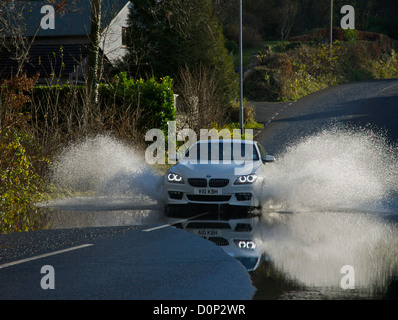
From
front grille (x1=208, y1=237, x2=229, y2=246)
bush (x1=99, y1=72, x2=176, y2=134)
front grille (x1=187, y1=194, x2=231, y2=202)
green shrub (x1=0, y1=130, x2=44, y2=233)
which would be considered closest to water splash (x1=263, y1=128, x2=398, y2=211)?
front grille (x1=187, y1=194, x2=231, y2=202)

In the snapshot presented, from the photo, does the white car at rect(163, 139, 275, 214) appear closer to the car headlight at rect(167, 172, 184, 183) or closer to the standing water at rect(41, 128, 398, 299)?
the car headlight at rect(167, 172, 184, 183)

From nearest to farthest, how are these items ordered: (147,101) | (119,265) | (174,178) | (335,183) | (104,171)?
(119,265) < (174,178) < (335,183) < (104,171) < (147,101)

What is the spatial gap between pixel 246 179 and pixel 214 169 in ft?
2.31

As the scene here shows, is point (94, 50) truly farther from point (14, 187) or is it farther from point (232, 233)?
point (232, 233)

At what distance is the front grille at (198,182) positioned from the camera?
1436cm

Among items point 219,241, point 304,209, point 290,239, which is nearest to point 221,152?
point 304,209

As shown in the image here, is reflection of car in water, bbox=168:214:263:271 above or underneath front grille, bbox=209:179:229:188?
underneath

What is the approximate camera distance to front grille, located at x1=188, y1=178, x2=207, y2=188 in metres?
14.4

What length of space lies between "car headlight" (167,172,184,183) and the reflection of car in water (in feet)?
3.02

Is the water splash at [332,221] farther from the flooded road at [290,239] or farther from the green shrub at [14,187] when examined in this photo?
the green shrub at [14,187]

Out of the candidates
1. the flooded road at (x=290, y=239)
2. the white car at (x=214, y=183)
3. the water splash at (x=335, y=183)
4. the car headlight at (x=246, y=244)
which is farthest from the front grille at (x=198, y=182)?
the car headlight at (x=246, y=244)

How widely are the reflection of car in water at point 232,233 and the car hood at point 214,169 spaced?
87 centimetres

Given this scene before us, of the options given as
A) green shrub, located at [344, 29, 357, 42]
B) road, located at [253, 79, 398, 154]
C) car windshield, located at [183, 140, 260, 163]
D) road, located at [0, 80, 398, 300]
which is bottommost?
road, located at [0, 80, 398, 300]

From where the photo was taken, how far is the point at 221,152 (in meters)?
16.0
